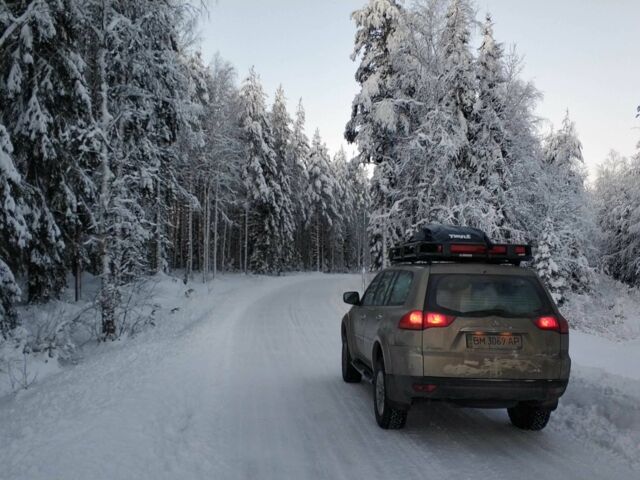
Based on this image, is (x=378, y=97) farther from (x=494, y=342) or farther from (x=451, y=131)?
(x=494, y=342)

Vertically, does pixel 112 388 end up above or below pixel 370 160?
below

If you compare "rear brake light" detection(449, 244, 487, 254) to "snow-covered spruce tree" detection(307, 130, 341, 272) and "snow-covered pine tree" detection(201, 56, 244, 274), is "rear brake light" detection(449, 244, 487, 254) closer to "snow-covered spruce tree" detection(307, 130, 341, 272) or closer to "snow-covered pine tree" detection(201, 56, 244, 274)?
"snow-covered pine tree" detection(201, 56, 244, 274)

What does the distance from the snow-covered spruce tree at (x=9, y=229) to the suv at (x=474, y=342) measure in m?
7.40

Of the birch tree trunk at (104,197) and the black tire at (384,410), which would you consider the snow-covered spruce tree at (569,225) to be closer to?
the birch tree trunk at (104,197)

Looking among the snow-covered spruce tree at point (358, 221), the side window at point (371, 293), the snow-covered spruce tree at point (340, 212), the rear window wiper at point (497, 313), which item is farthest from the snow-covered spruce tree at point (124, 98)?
the snow-covered spruce tree at point (358, 221)

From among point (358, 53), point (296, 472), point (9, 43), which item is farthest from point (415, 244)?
point (358, 53)

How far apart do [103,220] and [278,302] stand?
957 cm

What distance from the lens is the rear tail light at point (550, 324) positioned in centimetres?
526

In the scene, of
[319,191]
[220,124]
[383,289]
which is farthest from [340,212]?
[383,289]

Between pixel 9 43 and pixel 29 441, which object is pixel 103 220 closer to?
pixel 9 43

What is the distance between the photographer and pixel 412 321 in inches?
208

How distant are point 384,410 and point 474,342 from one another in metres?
1.37

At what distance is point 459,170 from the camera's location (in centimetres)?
1895

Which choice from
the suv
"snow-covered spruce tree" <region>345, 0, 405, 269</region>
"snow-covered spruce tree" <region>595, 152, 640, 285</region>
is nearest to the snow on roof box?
the suv
